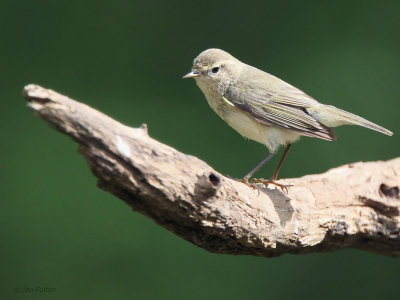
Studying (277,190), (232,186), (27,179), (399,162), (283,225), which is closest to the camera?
(232,186)

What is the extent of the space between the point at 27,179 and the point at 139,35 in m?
1.77

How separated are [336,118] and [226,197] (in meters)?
1.24

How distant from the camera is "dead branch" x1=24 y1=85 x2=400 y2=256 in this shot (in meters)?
2.09

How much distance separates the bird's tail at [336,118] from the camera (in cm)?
353

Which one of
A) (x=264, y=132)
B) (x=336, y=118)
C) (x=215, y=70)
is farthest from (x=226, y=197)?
(x=215, y=70)

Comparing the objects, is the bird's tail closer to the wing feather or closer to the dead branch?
the wing feather

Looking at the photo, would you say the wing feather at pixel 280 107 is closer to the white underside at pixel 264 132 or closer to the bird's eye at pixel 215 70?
the white underside at pixel 264 132

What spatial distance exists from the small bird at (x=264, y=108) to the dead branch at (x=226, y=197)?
28 cm

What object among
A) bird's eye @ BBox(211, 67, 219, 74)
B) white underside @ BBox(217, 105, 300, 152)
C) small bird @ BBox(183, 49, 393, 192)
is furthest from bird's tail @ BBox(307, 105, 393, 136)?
bird's eye @ BBox(211, 67, 219, 74)

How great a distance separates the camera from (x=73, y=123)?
2023mm

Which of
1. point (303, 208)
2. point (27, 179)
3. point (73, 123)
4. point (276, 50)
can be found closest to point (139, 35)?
point (276, 50)

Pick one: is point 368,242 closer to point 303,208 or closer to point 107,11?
point 303,208

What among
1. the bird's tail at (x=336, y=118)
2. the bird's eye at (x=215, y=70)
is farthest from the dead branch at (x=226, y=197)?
the bird's eye at (x=215, y=70)

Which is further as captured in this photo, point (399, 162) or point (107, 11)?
point (107, 11)
